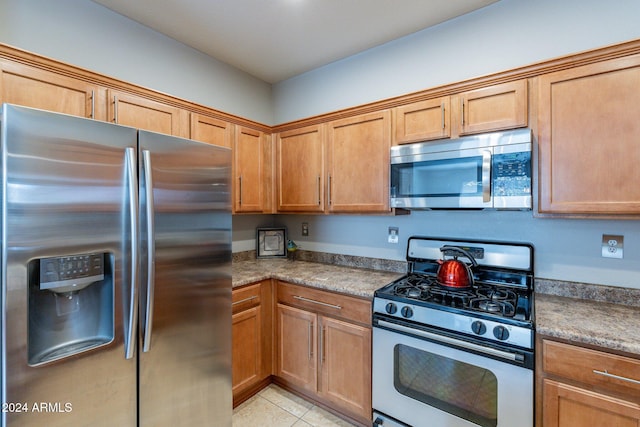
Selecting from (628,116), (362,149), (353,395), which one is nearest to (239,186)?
(362,149)

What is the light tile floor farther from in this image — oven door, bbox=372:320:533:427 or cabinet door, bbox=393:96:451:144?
cabinet door, bbox=393:96:451:144

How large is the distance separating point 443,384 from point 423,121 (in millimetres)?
1601

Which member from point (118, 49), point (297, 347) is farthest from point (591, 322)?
point (118, 49)

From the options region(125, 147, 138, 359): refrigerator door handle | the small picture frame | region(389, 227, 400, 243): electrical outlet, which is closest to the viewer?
region(125, 147, 138, 359): refrigerator door handle

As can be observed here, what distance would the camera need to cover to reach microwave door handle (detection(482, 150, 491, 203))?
1.67 metres

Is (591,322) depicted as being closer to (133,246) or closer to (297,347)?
(297,347)

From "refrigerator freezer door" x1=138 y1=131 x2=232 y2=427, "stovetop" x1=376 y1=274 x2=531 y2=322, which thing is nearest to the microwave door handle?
"stovetop" x1=376 y1=274 x2=531 y2=322

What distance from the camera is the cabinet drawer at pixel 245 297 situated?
209cm

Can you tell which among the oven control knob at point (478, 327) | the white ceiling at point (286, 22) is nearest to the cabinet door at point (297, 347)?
the oven control knob at point (478, 327)

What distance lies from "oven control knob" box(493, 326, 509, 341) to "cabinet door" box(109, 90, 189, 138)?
2.26 metres

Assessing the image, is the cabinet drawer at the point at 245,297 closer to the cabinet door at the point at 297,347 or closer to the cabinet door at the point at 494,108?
the cabinet door at the point at 297,347

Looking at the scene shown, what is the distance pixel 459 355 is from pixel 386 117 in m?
1.58

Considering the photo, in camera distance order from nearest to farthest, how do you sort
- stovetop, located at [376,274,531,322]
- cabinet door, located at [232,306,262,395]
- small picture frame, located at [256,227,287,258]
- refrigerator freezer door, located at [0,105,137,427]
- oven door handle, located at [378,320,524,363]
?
refrigerator freezer door, located at [0,105,137,427] → oven door handle, located at [378,320,524,363] → stovetop, located at [376,274,531,322] → cabinet door, located at [232,306,262,395] → small picture frame, located at [256,227,287,258]

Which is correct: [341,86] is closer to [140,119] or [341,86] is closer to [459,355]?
[140,119]
